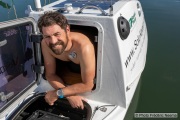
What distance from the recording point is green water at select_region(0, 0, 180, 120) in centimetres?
402

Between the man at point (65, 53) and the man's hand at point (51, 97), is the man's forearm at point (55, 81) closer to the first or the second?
the man at point (65, 53)

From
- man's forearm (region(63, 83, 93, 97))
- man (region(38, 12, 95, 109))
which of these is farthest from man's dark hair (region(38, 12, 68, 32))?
man's forearm (region(63, 83, 93, 97))

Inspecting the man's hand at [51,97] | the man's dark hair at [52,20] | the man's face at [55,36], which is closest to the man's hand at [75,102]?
the man's hand at [51,97]

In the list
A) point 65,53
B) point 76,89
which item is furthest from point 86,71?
point 65,53

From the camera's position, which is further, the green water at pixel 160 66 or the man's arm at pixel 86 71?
the green water at pixel 160 66

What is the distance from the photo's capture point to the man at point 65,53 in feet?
7.34

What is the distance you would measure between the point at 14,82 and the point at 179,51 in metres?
4.69

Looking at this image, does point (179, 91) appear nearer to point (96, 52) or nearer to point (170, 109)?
point (170, 109)

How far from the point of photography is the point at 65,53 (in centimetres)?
263

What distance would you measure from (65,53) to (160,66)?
3330mm

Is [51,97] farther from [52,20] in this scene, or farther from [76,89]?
[52,20]

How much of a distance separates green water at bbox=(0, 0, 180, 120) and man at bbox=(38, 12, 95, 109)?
1.05 metres

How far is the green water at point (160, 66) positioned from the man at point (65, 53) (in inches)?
41.4

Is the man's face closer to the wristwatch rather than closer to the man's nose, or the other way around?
the man's nose
